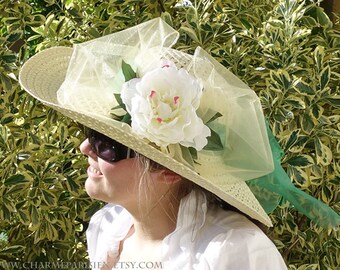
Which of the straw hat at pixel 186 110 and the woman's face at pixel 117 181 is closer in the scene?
the straw hat at pixel 186 110

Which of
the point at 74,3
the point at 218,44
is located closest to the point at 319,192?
the point at 218,44

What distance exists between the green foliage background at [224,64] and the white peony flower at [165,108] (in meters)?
0.72

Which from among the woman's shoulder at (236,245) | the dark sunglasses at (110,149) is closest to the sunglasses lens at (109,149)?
the dark sunglasses at (110,149)

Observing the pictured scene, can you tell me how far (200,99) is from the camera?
1470 mm

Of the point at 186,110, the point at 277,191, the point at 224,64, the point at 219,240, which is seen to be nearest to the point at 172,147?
the point at 186,110

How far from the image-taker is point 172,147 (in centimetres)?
146

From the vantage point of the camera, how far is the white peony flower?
142 centimetres

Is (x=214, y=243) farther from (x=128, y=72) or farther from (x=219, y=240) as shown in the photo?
(x=128, y=72)

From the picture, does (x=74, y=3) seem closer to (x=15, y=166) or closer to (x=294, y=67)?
(x=15, y=166)

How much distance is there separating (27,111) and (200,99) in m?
0.86

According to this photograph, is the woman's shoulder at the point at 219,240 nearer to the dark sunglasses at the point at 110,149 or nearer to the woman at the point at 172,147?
the woman at the point at 172,147

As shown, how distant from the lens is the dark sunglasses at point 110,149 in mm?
1530

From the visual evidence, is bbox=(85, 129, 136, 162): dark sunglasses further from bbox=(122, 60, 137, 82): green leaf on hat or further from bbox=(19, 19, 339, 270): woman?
bbox=(122, 60, 137, 82): green leaf on hat

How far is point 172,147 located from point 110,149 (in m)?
0.14
